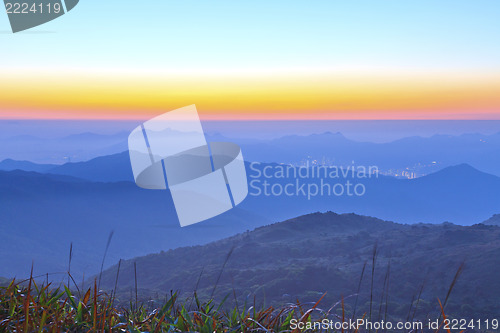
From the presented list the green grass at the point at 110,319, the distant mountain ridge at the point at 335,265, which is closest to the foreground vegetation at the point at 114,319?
the green grass at the point at 110,319

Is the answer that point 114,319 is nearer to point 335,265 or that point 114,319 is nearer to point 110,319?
point 110,319

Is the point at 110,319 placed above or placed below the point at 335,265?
above

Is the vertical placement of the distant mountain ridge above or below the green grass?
below

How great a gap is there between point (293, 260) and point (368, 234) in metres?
19.0

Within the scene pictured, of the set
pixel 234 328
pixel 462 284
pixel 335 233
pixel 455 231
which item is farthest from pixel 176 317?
pixel 335 233

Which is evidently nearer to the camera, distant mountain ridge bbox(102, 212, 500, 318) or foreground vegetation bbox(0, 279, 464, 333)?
foreground vegetation bbox(0, 279, 464, 333)

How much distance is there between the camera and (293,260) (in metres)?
78.8

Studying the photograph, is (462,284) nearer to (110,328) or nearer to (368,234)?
(368,234)

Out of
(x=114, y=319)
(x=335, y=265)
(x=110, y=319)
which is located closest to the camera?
(x=110, y=319)

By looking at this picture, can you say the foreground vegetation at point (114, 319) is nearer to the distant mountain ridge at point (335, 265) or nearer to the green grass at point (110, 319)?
the green grass at point (110, 319)

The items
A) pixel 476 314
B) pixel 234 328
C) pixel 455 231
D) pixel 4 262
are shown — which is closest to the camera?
pixel 234 328

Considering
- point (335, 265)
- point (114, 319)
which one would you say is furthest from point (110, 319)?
point (335, 265)

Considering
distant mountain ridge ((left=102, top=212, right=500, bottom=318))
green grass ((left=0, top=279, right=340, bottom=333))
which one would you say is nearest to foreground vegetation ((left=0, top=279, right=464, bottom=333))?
green grass ((left=0, top=279, right=340, bottom=333))

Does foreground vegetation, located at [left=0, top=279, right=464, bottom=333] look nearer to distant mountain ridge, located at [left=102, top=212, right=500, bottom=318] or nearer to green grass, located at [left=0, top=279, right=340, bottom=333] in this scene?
green grass, located at [left=0, top=279, right=340, bottom=333]
